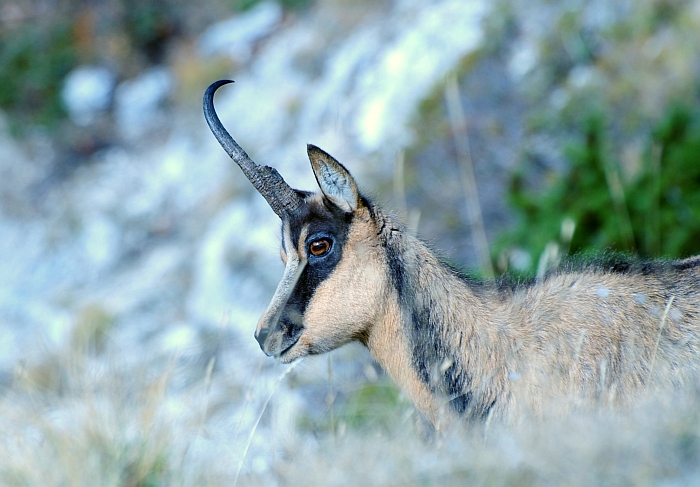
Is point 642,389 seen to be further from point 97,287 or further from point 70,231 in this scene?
point 70,231

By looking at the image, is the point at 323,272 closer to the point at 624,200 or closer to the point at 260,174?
the point at 260,174

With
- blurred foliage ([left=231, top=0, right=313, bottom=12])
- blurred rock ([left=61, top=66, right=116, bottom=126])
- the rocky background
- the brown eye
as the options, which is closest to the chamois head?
the brown eye

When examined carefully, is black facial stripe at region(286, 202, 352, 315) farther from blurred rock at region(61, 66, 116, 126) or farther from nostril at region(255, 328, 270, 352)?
blurred rock at region(61, 66, 116, 126)

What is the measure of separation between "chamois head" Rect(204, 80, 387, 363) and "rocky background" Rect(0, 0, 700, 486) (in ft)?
0.93

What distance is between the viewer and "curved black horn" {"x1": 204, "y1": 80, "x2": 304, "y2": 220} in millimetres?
4375

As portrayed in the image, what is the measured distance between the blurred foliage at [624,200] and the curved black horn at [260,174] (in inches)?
140

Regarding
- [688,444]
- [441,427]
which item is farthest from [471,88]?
[688,444]

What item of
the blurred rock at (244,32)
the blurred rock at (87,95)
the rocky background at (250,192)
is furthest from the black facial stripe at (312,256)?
the blurred rock at (87,95)

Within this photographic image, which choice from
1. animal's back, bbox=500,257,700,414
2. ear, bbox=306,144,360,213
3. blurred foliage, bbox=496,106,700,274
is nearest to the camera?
animal's back, bbox=500,257,700,414

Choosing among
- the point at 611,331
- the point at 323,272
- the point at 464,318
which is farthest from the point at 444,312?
the point at 611,331

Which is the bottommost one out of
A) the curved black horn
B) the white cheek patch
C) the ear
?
the white cheek patch

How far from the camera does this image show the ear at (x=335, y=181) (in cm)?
423

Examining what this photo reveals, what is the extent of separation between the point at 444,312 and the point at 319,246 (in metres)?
0.78

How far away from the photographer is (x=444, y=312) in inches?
174
